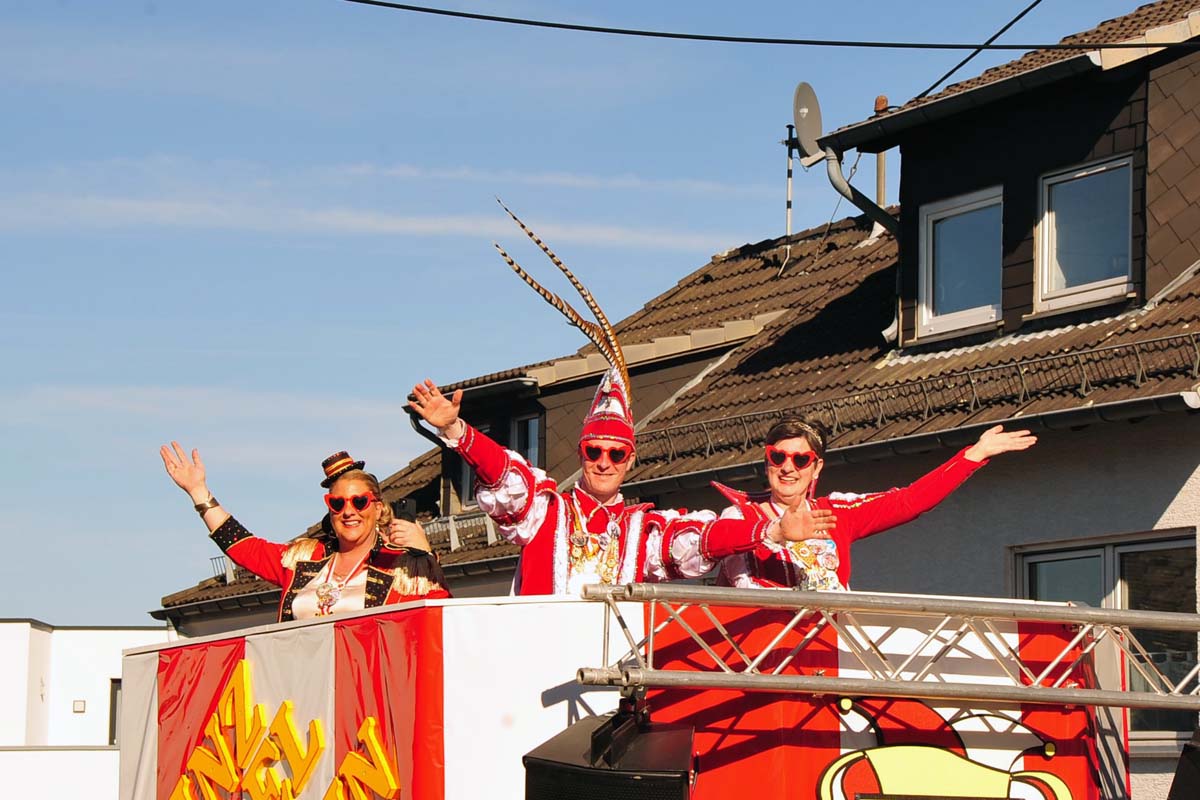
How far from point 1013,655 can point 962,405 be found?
4569 millimetres

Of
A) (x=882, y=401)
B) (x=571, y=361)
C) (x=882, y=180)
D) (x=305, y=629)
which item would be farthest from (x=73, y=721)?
(x=305, y=629)

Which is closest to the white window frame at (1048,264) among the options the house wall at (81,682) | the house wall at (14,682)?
the house wall at (81,682)

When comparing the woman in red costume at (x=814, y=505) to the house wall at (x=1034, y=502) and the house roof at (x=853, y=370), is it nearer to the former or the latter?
the house roof at (x=853, y=370)

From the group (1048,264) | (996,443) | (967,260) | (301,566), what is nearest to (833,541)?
(996,443)

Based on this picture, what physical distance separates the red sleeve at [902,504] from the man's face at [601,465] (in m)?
0.94

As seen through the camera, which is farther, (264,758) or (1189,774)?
(264,758)

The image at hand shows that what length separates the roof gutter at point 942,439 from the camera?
1106 cm

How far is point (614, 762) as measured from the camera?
7.11 metres

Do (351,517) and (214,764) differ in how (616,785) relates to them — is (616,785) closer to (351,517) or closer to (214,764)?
(351,517)

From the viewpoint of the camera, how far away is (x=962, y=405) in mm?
12508

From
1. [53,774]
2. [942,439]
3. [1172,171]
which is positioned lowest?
[53,774]

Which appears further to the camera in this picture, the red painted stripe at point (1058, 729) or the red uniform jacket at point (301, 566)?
the red uniform jacket at point (301, 566)

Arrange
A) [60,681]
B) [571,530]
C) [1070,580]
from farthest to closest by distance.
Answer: [60,681]
[1070,580]
[571,530]

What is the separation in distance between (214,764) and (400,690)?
4.93 ft
